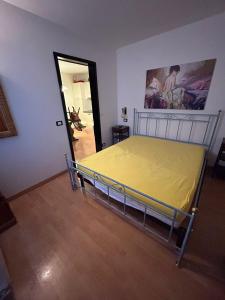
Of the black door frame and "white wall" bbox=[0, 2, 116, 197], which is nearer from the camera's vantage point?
"white wall" bbox=[0, 2, 116, 197]

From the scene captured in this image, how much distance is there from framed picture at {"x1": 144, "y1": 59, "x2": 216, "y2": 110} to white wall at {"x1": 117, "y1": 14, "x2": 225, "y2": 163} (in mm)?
92

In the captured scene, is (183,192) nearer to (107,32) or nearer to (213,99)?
(213,99)

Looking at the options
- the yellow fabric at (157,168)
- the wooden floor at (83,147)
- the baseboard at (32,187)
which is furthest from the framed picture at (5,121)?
the wooden floor at (83,147)

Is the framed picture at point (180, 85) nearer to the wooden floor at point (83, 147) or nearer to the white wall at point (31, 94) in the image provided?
the white wall at point (31, 94)

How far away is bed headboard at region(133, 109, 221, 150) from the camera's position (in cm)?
254

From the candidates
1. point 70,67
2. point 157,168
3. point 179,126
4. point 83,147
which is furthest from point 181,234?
Answer: point 70,67

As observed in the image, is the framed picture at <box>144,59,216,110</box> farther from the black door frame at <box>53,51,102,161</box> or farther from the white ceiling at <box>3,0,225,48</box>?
the black door frame at <box>53,51,102,161</box>

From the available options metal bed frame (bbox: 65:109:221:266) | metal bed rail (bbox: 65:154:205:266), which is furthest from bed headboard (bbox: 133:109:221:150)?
metal bed rail (bbox: 65:154:205:266)

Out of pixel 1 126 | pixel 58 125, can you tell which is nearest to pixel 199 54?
pixel 58 125

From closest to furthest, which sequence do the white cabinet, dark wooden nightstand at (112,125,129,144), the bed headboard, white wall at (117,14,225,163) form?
white wall at (117,14,225,163) < the bed headboard < dark wooden nightstand at (112,125,129,144) < the white cabinet

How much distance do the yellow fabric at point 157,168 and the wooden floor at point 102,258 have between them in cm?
58

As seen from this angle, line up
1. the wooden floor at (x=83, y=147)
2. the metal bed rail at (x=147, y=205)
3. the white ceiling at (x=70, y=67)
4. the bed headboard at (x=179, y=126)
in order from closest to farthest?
the metal bed rail at (x=147, y=205) < the bed headboard at (x=179, y=126) < the wooden floor at (x=83, y=147) < the white ceiling at (x=70, y=67)

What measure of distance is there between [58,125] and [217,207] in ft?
9.66

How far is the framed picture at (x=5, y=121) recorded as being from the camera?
1.74 meters
